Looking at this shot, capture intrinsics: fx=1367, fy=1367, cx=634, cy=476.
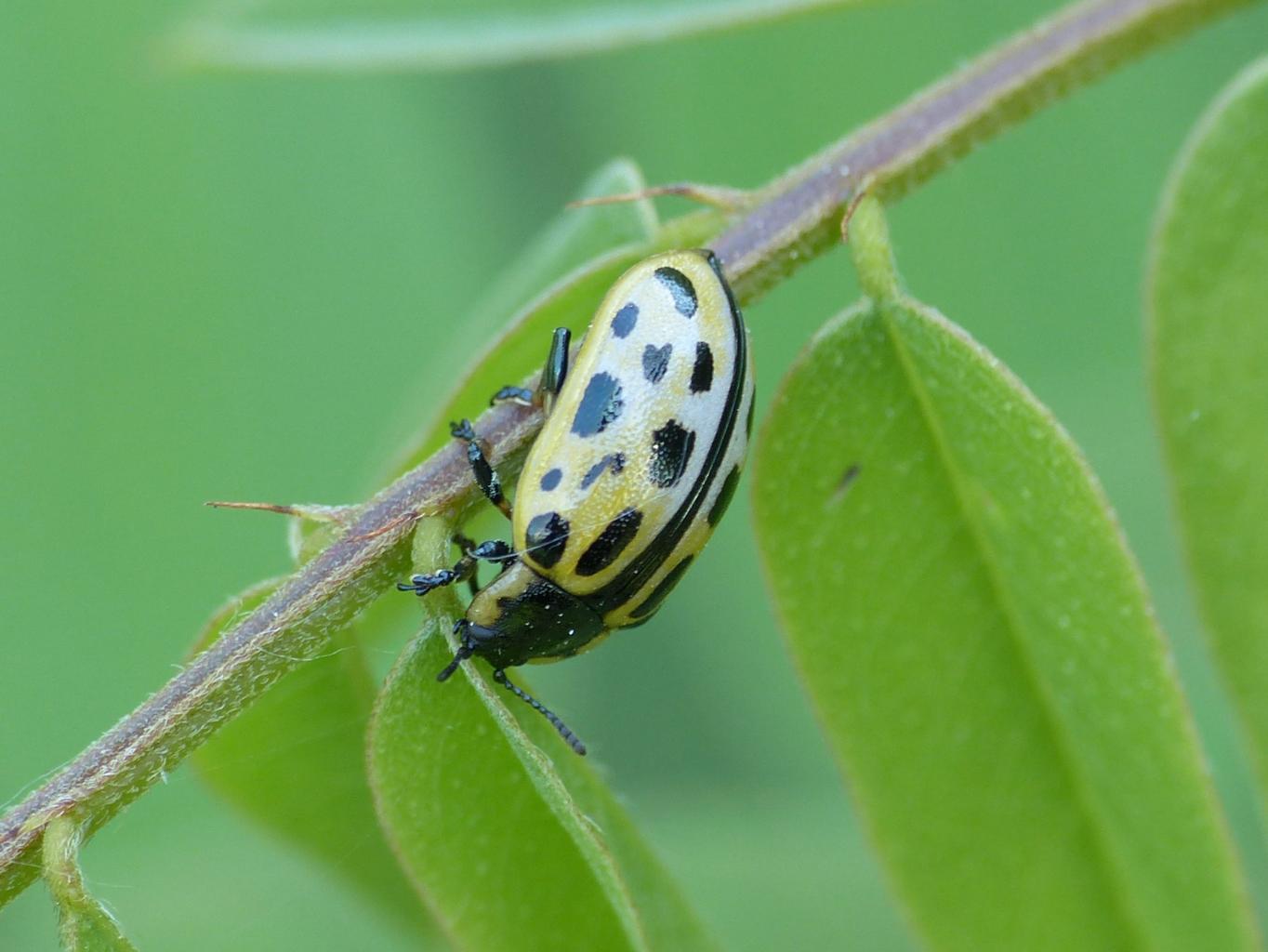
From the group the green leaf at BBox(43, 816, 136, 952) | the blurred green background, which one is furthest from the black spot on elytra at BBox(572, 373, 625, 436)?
the blurred green background

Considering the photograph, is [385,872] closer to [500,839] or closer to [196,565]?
[500,839]

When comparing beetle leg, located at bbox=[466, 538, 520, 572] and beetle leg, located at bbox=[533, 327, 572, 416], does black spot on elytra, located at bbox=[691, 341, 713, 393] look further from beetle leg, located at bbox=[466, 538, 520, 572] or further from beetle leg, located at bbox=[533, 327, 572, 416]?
beetle leg, located at bbox=[466, 538, 520, 572]

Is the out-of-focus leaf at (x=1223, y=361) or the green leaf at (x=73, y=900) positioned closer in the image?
the green leaf at (x=73, y=900)

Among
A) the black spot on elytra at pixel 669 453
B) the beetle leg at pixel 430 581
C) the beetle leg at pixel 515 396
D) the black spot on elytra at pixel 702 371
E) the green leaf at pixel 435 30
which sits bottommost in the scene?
the beetle leg at pixel 430 581

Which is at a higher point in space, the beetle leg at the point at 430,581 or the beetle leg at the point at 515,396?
the beetle leg at the point at 515,396

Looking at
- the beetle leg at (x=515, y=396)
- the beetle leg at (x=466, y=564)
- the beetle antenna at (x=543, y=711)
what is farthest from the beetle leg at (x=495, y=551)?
the beetle antenna at (x=543, y=711)

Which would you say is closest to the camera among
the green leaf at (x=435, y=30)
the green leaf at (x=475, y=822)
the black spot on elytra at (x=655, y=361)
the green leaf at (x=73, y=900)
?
the green leaf at (x=73, y=900)

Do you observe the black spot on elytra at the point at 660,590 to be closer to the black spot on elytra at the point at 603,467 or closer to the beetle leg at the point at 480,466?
the black spot on elytra at the point at 603,467
